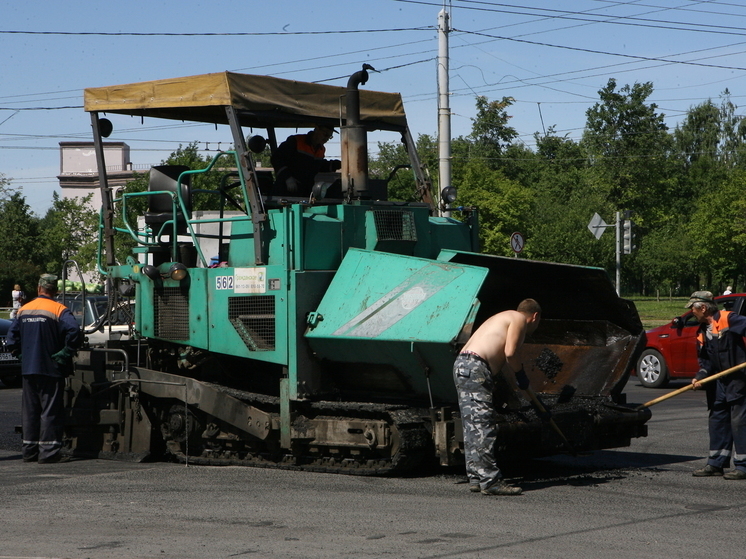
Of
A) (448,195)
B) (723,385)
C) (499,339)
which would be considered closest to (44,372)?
(448,195)

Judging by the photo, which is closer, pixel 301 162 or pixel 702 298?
pixel 702 298

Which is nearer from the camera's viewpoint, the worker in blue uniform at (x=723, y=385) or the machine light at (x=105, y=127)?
the worker in blue uniform at (x=723, y=385)

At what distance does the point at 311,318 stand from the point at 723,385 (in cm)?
344

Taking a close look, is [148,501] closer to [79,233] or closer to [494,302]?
[494,302]

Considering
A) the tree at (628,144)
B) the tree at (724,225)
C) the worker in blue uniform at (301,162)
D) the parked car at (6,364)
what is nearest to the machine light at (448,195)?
the worker in blue uniform at (301,162)

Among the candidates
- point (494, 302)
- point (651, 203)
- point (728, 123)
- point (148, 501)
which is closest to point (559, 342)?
point (494, 302)

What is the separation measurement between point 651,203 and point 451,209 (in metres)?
62.8

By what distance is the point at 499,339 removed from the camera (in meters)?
7.41

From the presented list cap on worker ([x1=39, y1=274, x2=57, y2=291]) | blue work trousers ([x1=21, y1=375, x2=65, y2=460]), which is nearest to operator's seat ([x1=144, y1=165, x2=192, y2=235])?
cap on worker ([x1=39, y1=274, x2=57, y2=291])

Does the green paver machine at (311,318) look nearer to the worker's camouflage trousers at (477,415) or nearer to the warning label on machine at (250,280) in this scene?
the warning label on machine at (250,280)

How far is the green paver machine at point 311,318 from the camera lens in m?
7.83

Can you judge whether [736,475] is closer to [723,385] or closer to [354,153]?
[723,385]

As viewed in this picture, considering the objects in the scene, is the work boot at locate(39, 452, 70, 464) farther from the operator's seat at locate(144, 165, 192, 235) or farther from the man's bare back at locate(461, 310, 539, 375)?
the man's bare back at locate(461, 310, 539, 375)

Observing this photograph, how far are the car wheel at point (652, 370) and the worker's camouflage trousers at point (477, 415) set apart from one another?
34.4ft
